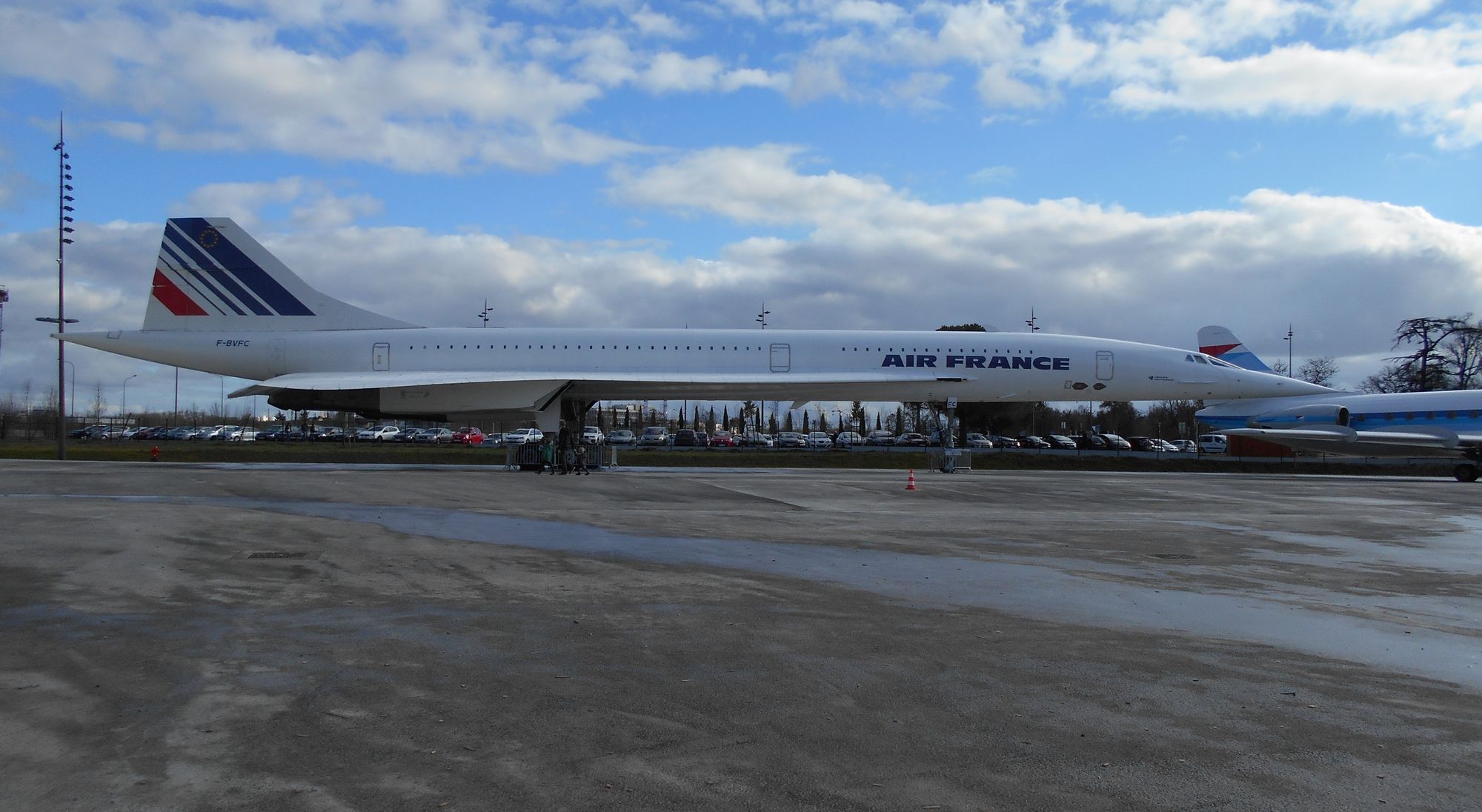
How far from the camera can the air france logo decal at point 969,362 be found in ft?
92.6

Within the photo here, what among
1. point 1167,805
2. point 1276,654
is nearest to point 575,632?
point 1167,805

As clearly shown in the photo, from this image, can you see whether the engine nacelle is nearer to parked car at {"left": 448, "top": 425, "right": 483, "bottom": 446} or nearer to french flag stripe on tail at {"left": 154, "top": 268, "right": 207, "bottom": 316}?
french flag stripe on tail at {"left": 154, "top": 268, "right": 207, "bottom": 316}

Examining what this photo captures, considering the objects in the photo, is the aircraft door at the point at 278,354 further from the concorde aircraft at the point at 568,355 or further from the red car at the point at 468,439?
the red car at the point at 468,439

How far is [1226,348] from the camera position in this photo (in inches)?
1414

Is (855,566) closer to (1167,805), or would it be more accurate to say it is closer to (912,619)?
(912,619)

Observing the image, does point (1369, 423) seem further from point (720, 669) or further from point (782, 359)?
point (720, 669)

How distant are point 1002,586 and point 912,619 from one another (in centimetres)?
189

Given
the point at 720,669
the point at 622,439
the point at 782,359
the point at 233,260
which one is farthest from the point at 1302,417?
the point at 622,439

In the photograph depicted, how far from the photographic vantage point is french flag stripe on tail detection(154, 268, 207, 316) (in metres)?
28.4

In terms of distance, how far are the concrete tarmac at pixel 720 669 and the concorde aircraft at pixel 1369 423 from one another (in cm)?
1798

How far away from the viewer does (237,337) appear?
93.3ft

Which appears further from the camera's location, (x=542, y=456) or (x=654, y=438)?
(x=654, y=438)

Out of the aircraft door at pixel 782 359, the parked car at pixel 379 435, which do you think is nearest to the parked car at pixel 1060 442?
the aircraft door at pixel 782 359

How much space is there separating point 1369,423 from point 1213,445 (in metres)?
29.8
